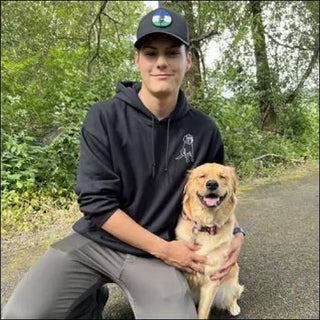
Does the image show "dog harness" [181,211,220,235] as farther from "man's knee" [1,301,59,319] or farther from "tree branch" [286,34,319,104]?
"tree branch" [286,34,319,104]

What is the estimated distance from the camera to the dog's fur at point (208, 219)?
1.89m

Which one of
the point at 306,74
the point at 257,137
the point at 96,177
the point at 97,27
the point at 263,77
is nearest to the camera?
the point at 96,177

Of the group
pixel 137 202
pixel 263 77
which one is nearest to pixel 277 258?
pixel 137 202

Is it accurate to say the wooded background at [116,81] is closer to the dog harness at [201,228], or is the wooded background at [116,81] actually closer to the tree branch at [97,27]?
the tree branch at [97,27]

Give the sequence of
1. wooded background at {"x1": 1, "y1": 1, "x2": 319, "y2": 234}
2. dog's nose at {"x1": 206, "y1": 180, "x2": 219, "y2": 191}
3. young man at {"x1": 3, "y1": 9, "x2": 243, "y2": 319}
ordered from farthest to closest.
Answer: wooded background at {"x1": 1, "y1": 1, "x2": 319, "y2": 234}, dog's nose at {"x1": 206, "y1": 180, "x2": 219, "y2": 191}, young man at {"x1": 3, "y1": 9, "x2": 243, "y2": 319}

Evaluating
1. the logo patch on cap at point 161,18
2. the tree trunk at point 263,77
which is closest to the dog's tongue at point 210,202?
the logo patch on cap at point 161,18

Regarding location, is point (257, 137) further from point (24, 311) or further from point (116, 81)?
point (24, 311)

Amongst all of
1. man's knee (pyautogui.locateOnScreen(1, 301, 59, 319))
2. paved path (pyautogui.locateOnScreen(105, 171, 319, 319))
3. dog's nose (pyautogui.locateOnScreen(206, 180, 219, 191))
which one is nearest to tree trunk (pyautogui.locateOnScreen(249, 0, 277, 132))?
paved path (pyautogui.locateOnScreen(105, 171, 319, 319))

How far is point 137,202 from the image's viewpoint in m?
1.82

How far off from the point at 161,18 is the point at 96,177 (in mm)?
A: 814

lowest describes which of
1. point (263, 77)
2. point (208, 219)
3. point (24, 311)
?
point (24, 311)

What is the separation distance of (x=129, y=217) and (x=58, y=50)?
427 cm

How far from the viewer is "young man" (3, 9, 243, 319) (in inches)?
64.1

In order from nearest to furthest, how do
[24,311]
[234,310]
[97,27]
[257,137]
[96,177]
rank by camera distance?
[24,311] → [96,177] → [234,310] → [97,27] → [257,137]
